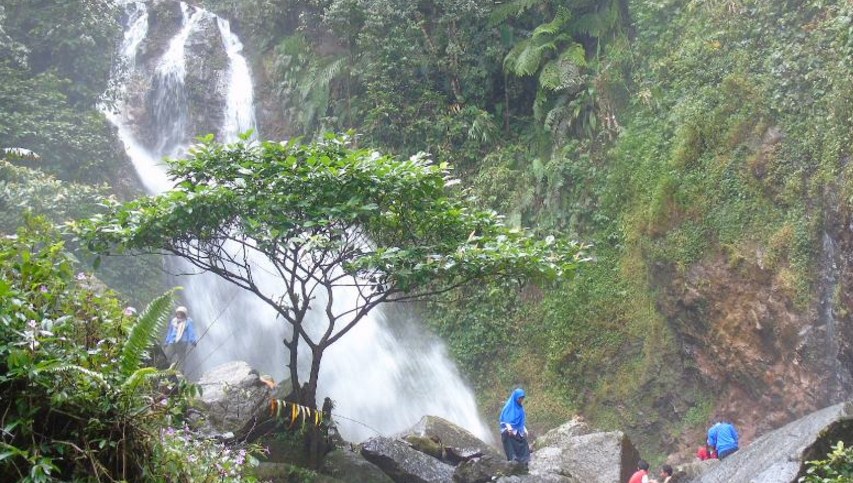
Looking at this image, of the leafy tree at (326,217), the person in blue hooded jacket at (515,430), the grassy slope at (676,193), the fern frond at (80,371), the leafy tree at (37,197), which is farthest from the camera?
the leafy tree at (37,197)

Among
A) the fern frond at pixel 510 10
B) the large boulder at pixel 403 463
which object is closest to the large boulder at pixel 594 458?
the large boulder at pixel 403 463

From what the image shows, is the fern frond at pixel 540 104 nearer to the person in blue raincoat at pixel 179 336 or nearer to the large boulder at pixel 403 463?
the person in blue raincoat at pixel 179 336

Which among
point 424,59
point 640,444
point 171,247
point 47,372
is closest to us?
point 47,372

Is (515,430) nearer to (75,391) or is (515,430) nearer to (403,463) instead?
(403,463)

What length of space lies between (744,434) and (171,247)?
8.88m

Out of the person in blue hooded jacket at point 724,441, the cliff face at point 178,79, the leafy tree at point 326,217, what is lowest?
the person in blue hooded jacket at point 724,441

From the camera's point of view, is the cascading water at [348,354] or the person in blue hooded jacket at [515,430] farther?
the cascading water at [348,354]

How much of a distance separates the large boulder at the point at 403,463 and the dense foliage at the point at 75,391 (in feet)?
16.3

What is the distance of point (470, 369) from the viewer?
15.7m

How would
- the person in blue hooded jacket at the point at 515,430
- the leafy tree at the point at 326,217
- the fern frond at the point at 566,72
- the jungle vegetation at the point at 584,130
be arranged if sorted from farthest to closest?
1. the fern frond at the point at 566,72
2. the jungle vegetation at the point at 584,130
3. the person in blue hooded jacket at the point at 515,430
4. the leafy tree at the point at 326,217

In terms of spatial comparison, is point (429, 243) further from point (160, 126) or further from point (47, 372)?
point (160, 126)

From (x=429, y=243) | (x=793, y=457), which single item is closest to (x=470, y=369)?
(x=429, y=243)

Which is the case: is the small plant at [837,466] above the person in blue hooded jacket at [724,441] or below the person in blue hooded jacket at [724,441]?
below

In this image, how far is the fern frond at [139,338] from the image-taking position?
3834mm
